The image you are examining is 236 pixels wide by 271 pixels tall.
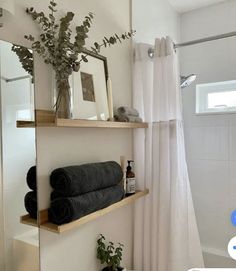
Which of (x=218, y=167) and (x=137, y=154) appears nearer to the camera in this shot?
(x=137, y=154)

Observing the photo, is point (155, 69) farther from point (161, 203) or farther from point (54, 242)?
point (54, 242)

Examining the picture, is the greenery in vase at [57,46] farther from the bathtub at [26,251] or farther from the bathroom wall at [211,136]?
the bathroom wall at [211,136]

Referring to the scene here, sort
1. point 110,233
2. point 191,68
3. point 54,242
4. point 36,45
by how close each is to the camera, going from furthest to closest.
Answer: point 191,68
point 110,233
point 54,242
point 36,45

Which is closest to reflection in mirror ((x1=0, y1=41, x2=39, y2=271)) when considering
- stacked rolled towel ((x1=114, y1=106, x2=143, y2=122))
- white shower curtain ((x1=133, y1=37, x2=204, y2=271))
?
stacked rolled towel ((x1=114, y1=106, x2=143, y2=122))

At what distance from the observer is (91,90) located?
54.4 inches

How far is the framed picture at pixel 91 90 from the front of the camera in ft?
4.21

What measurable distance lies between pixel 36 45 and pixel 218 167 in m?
1.95

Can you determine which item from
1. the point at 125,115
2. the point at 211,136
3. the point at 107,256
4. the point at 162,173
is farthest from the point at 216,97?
the point at 107,256

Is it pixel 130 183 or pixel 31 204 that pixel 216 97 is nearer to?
pixel 130 183

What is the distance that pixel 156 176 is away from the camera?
1.77 metres

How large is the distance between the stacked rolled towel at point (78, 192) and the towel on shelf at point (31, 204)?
0.07 metres

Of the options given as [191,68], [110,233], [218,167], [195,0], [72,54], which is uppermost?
[195,0]

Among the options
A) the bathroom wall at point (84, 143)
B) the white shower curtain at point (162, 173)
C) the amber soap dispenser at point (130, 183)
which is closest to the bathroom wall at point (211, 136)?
the white shower curtain at point (162, 173)

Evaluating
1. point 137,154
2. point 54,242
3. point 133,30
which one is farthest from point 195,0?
point 54,242
